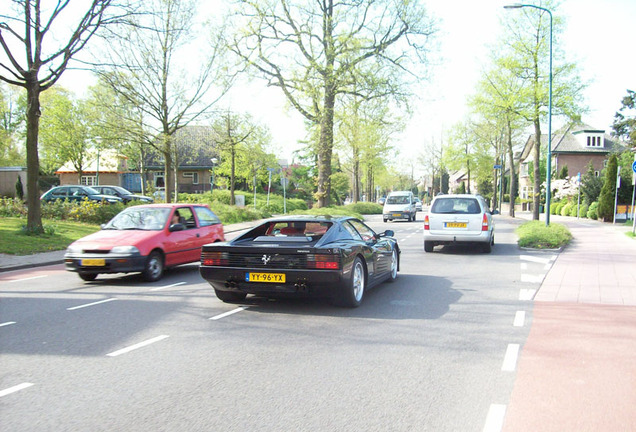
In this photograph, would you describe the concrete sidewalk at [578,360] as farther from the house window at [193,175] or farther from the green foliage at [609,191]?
the house window at [193,175]

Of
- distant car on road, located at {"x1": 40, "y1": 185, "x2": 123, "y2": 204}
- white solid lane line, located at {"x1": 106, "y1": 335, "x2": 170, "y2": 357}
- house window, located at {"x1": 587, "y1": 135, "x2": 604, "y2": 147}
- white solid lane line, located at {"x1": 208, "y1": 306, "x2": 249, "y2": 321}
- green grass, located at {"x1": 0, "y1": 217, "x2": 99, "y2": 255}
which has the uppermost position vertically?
house window, located at {"x1": 587, "y1": 135, "x2": 604, "y2": 147}

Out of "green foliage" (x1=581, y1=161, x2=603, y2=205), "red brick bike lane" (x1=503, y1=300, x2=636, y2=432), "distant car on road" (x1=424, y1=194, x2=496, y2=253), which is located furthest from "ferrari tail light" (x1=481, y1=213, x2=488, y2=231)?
"green foliage" (x1=581, y1=161, x2=603, y2=205)

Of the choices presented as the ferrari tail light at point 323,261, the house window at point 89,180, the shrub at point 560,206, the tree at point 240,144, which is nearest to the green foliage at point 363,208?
the tree at point 240,144

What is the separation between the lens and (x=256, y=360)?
509 cm

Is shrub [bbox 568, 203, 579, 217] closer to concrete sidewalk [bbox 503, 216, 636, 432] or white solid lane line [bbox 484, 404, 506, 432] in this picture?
concrete sidewalk [bbox 503, 216, 636, 432]

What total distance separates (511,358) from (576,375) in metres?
0.64

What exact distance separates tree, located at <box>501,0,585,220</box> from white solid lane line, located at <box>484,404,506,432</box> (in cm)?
2223

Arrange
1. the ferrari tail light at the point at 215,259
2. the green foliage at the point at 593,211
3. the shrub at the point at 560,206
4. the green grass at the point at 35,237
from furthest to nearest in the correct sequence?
1. the shrub at the point at 560,206
2. the green foliage at the point at 593,211
3. the green grass at the point at 35,237
4. the ferrari tail light at the point at 215,259

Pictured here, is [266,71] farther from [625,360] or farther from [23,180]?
[23,180]

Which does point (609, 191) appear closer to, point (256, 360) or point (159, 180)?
point (256, 360)

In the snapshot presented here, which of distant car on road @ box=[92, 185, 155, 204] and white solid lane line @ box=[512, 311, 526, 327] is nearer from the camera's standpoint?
white solid lane line @ box=[512, 311, 526, 327]

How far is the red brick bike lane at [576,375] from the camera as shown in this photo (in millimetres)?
3695

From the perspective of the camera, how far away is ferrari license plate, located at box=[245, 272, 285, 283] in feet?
23.0

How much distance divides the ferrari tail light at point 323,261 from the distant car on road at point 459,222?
8.40 meters
